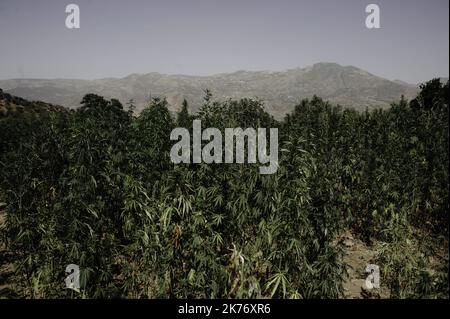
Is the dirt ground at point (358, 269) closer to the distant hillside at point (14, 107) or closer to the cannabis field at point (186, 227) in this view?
the cannabis field at point (186, 227)

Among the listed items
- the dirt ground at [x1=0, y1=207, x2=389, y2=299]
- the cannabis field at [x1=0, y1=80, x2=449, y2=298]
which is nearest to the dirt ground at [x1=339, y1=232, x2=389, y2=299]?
the dirt ground at [x1=0, y1=207, x2=389, y2=299]

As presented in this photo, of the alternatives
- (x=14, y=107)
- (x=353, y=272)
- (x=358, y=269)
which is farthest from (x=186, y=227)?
(x=14, y=107)

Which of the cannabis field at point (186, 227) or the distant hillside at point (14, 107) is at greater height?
the distant hillside at point (14, 107)

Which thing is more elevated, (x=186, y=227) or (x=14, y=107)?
(x=14, y=107)

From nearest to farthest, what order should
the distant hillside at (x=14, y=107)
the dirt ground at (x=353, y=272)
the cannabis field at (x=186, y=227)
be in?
the cannabis field at (x=186, y=227) → the dirt ground at (x=353, y=272) → the distant hillside at (x=14, y=107)

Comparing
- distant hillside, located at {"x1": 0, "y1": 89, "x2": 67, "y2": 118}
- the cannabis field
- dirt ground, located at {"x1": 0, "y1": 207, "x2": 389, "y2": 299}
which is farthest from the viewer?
distant hillside, located at {"x1": 0, "y1": 89, "x2": 67, "y2": 118}

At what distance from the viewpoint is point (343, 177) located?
1159 centimetres

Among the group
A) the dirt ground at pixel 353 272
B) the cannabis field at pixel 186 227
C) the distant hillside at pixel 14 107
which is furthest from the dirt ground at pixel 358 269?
the distant hillside at pixel 14 107

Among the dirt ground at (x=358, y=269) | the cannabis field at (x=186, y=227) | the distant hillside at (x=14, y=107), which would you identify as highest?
the distant hillside at (x=14, y=107)

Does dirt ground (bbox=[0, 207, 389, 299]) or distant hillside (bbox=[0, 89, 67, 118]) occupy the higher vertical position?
distant hillside (bbox=[0, 89, 67, 118])

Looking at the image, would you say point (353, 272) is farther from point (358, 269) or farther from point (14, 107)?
point (14, 107)

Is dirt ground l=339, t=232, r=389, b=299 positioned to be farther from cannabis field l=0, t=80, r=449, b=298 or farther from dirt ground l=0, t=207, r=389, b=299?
cannabis field l=0, t=80, r=449, b=298

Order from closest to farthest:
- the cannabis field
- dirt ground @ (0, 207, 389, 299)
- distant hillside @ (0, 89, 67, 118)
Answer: the cannabis field < dirt ground @ (0, 207, 389, 299) < distant hillside @ (0, 89, 67, 118)

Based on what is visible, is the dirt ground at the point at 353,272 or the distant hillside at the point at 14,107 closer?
the dirt ground at the point at 353,272
